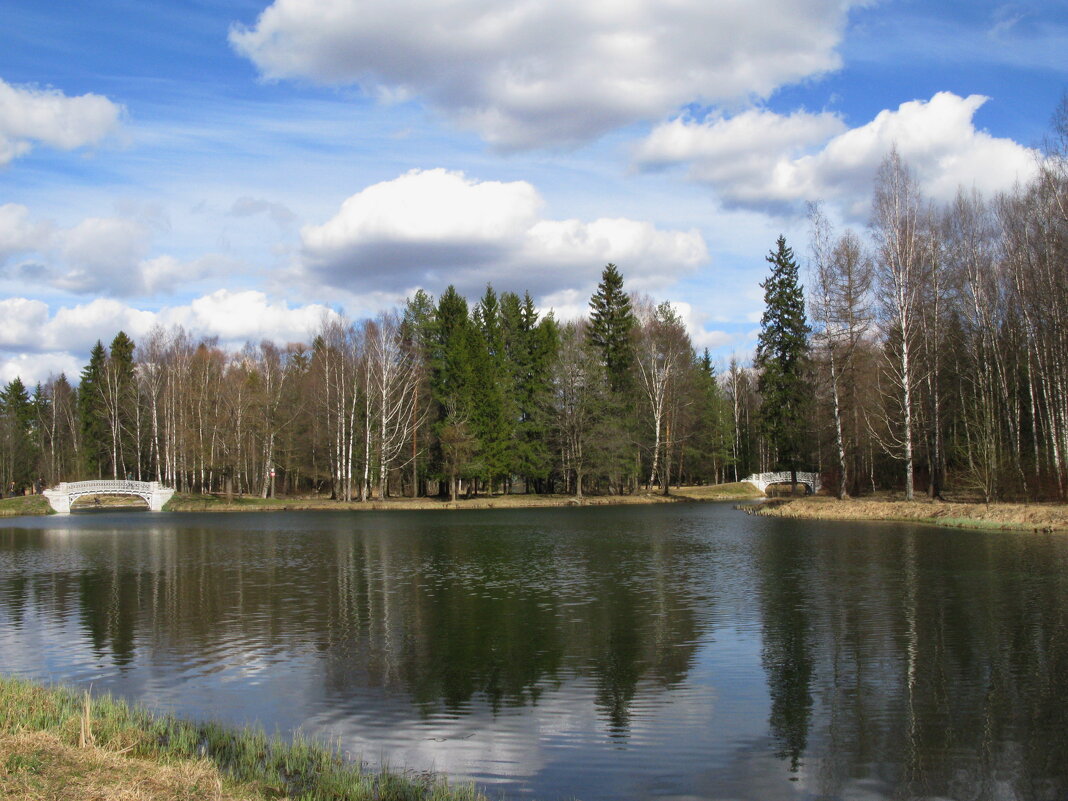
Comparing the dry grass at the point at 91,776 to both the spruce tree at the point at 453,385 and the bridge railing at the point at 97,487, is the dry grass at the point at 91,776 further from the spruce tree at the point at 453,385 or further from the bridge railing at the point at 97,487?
the bridge railing at the point at 97,487

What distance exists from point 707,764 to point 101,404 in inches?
3234

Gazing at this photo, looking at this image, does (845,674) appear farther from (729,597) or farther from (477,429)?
(477,429)

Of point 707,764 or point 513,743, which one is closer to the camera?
point 707,764

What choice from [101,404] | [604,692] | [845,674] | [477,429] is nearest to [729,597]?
[845,674]

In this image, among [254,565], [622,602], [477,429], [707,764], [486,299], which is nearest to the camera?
[707,764]

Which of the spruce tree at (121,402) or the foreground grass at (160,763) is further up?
the spruce tree at (121,402)

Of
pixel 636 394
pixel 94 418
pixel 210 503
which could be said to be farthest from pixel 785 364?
pixel 94 418

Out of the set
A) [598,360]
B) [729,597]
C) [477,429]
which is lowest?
[729,597]

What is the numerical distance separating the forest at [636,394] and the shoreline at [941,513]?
2411 mm

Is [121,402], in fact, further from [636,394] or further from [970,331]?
[970,331]

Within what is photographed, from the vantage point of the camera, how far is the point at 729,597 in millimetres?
18906

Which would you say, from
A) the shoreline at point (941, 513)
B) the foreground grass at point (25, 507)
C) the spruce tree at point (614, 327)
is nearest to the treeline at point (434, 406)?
the spruce tree at point (614, 327)

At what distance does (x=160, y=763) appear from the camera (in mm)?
7816

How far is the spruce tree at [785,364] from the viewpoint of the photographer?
183 feet
